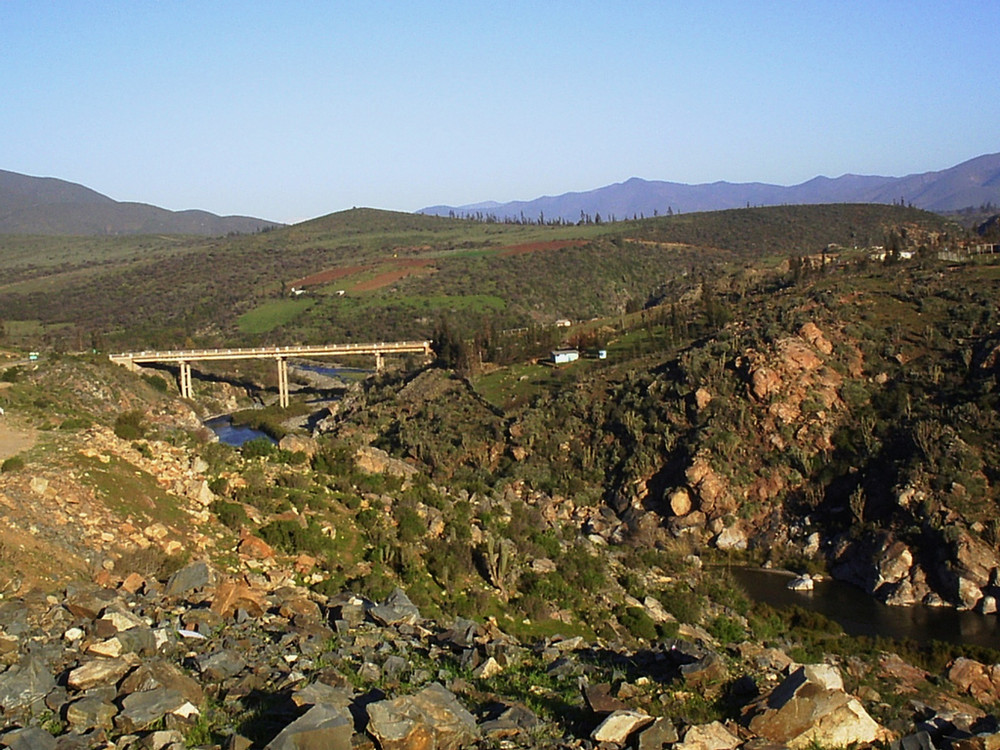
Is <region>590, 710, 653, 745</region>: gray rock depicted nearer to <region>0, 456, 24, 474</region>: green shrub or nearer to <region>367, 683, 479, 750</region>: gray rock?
<region>367, 683, 479, 750</region>: gray rock

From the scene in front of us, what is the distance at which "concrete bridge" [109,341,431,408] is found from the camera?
258ft

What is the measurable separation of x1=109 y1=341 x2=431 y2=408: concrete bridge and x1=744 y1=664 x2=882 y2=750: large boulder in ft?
226

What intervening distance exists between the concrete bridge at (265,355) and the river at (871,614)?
4778 centimetres

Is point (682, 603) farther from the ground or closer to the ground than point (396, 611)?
closer to the ground

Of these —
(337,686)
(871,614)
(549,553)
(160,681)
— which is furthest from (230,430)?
(337,686)

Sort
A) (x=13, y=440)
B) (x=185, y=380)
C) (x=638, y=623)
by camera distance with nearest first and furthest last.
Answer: (x=638, y=623)
(x=13, y=440)
(x=185, y=380)

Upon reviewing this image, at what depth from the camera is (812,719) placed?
1130 cm

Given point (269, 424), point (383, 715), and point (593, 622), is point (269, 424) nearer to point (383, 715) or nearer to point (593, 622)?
point (593, 622)

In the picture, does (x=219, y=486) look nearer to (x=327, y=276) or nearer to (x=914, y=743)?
(x=914, y=743)

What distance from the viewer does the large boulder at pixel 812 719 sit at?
11219mm

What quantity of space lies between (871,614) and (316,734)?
2772cm

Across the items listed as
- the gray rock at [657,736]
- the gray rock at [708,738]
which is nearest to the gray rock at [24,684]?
the gray rock at [657,736]

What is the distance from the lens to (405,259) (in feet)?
465

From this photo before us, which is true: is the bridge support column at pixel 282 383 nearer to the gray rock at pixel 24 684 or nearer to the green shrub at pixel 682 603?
the green shrub at pixel 682 603
